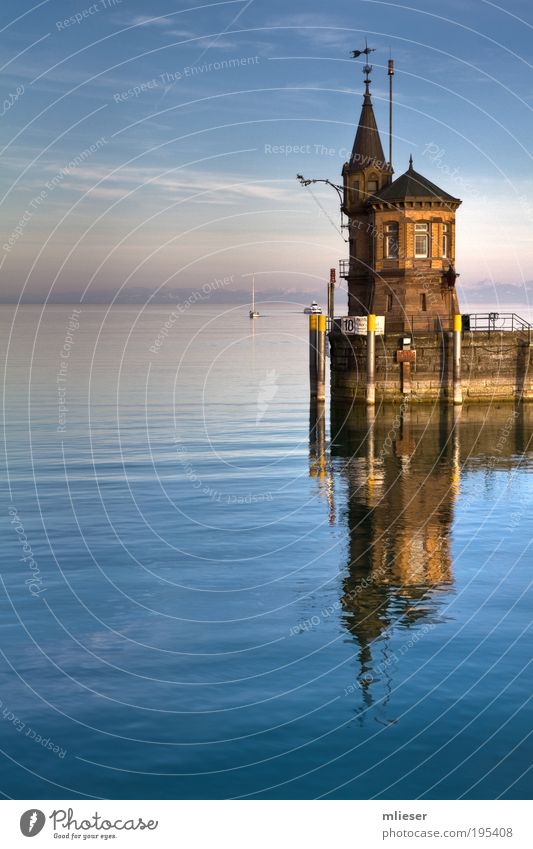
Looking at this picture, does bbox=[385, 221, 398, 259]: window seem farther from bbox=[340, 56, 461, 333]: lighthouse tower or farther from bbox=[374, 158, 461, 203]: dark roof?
bbox=[374, 158, 461, 203]: dark roof

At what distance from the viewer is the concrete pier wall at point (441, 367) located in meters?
65.4

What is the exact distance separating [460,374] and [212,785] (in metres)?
51.4

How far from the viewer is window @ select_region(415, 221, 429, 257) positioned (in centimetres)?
6900

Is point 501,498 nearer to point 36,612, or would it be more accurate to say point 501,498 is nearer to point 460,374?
point 36,612

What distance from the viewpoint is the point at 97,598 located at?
86.1ft

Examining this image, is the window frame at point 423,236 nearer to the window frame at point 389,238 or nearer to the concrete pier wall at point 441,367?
the window frame at point 389,238

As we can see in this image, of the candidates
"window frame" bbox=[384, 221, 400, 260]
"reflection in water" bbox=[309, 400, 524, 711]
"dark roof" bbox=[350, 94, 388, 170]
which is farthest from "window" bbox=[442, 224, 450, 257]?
"reflection in water" bbox=[309, 400, 524, 711]

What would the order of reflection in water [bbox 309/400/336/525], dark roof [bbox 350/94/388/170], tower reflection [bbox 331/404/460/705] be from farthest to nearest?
dark roof [bbox 350/94/388/170], reflection in water [bbox 309/400/336/525], tower reflection [bbox 331/404/460/705]

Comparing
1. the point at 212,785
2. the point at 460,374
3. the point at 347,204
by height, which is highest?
the point at 347,204

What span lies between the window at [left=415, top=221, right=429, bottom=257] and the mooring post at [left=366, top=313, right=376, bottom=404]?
833 centimetres

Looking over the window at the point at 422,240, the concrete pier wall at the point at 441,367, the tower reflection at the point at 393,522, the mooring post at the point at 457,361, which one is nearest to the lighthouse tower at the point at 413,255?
the window at the point at 422,240
